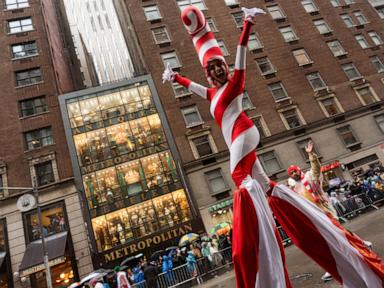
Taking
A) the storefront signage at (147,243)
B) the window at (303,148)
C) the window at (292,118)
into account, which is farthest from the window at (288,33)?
the storefront signage at (147,243)

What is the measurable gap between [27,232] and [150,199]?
8.25 metres

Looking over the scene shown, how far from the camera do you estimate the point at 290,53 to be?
81.8 feet

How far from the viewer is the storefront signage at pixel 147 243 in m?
17.3

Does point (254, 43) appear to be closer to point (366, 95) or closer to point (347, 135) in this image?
point (366, 95)

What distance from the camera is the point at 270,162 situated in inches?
820

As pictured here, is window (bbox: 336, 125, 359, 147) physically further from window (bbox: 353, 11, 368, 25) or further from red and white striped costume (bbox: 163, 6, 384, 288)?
red and white striped costume (bbox: 163, 6, 384, 288)

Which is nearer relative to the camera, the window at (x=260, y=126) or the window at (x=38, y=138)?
the window at (x=38, y=138)

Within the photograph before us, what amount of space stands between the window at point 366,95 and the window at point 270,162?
10.6 metres

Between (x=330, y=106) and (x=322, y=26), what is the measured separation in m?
9.71

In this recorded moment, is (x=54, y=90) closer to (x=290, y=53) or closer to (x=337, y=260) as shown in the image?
(x=290, y=53)

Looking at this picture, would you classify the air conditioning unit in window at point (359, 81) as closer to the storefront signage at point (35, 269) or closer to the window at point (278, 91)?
the window at point (278, 91)

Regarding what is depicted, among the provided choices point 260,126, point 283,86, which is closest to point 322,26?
point 283,86

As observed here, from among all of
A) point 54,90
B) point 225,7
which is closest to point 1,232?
point 54,90

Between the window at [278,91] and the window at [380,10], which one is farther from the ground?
the window at [380,10]
